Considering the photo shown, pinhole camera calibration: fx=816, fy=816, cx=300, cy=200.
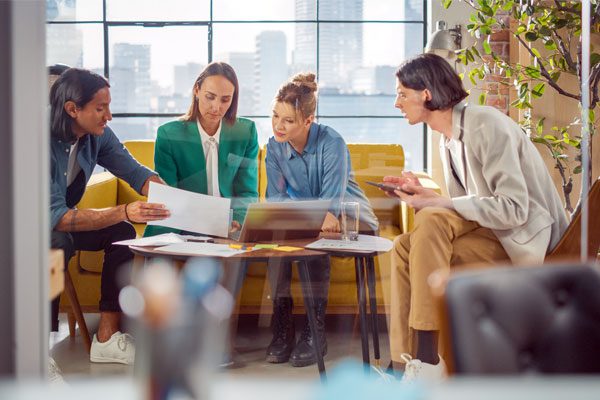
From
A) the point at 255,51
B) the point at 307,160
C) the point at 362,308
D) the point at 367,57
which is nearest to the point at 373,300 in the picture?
the point at 362,308

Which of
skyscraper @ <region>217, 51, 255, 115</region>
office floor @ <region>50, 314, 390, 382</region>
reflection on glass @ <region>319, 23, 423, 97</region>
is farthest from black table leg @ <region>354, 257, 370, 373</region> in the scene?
skyscraper @ <region>217, 51, 255, 115</region>

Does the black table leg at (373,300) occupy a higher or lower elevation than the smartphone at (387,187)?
lower

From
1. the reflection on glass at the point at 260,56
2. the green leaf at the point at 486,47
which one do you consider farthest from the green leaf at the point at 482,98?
the reflection on glass at the point at 260,56

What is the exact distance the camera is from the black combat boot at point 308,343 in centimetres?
302

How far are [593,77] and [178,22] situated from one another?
1606 mm

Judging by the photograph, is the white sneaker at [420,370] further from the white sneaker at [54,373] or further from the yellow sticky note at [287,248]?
the white sneaker at [54,373]

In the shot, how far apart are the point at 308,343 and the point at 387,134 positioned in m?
0.82

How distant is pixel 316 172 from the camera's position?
2.91 m

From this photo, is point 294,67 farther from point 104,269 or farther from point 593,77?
point 593,77

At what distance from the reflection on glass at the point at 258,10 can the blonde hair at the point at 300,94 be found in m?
0.22

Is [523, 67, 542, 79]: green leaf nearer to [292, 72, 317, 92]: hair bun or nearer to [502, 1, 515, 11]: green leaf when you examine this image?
[502, 1, 515, 11]: green leaf

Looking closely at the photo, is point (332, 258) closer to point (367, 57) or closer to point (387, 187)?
point (387, 187)

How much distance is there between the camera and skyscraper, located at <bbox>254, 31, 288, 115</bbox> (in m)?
2.88

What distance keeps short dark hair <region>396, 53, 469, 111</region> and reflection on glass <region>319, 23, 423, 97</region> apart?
0.04 metres
